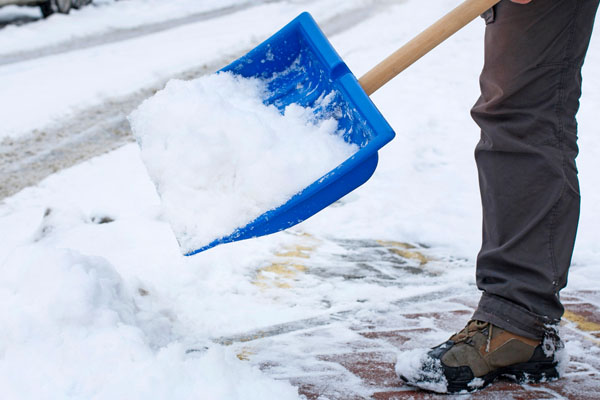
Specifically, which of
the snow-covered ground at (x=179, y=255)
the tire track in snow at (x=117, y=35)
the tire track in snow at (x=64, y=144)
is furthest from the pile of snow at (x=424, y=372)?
the tire track in snow at (x=117, y=35)

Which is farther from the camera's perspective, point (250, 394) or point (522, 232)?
point (522, 232)

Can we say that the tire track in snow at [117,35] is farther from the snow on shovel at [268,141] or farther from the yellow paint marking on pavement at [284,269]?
the snow on shovel at [268,141]

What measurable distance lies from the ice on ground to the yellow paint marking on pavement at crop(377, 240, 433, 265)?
966 millimetres

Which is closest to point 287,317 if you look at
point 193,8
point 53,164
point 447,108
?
point 53,164

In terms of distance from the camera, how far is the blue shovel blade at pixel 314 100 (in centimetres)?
156

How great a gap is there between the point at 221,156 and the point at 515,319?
2.80 ft

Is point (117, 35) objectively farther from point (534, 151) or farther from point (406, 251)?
point (534, 151)

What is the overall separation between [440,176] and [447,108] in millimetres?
1214

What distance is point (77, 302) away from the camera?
1575mm

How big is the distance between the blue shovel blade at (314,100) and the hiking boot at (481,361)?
1.58 feet

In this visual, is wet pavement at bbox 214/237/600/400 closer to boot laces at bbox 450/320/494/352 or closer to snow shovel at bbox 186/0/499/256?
boot laces at bbox 450/320/494/352

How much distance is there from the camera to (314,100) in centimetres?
190

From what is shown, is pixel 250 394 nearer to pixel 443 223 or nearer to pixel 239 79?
pixel 239 79

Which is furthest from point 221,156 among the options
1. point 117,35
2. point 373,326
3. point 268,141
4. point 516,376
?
point 117,35
